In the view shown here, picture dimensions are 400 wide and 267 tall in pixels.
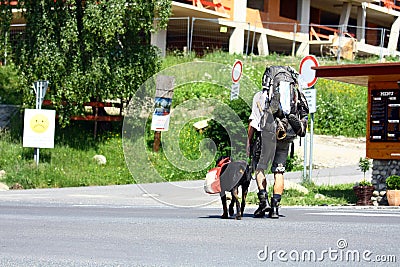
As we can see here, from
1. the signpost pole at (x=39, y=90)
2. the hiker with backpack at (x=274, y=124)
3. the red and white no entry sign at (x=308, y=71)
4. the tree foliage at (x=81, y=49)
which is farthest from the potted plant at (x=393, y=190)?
the tree foliage at (x=81, y=49)

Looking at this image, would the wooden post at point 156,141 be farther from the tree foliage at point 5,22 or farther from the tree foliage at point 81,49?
the tree foliage at point 5,22

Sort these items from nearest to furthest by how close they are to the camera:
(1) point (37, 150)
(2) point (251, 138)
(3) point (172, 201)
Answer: (2) point (251, 138)
(3) point (172, 201)
(1) point (37, 150)

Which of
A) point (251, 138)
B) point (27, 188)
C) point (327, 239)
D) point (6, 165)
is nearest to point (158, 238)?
point (327, 239)

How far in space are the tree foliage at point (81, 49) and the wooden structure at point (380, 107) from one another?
9760 millimetres

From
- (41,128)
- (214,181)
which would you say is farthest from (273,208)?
(41,128)

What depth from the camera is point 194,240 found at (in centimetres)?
882

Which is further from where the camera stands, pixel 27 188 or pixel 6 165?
pixel 6 165

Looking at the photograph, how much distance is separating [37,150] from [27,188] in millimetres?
1810

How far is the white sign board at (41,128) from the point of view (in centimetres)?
2480

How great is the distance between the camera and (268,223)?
10.7 metres

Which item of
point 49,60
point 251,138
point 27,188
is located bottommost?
point 27,188

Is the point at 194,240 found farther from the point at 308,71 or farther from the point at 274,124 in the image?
the point at 308,71

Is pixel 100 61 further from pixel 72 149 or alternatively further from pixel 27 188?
pixel 27 188

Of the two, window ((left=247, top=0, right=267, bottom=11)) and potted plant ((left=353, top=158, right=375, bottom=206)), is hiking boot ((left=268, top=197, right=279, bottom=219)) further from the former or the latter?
window ((left=247, top=0, right=267, bottom=11))
